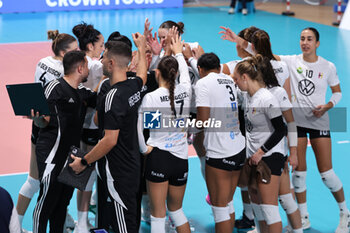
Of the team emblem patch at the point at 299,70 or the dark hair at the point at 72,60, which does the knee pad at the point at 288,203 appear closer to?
A: the team emblem patch at the point at 299,70

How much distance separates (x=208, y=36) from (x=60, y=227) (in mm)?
12921

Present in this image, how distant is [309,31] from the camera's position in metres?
6.63

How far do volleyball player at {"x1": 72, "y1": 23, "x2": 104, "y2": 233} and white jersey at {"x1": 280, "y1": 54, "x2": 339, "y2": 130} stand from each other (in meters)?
2.54

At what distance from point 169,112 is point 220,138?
65 centimetres

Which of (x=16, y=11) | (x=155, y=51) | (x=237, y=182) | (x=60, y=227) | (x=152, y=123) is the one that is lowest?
(x=16, y=11)

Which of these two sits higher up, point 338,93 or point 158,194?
point 338,93

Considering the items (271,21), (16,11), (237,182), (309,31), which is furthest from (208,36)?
(237,182)

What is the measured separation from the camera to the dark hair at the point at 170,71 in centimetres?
538

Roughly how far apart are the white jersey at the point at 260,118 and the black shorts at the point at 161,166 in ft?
2.89

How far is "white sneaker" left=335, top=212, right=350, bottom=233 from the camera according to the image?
6.39 m

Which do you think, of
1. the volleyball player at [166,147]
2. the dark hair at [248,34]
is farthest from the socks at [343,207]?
the dark hair at [248,34]

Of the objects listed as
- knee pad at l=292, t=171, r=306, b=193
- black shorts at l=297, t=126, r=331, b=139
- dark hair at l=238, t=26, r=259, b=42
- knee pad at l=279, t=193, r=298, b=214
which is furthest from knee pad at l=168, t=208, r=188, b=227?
dark hair at l=238, t=26, r=259, b=42

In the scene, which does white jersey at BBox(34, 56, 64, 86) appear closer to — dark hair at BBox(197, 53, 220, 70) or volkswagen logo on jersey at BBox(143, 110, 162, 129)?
volkswagen logo on jersey at BBox(143, 110, 162, 129)

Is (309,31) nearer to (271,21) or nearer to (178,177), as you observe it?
(178,177)
